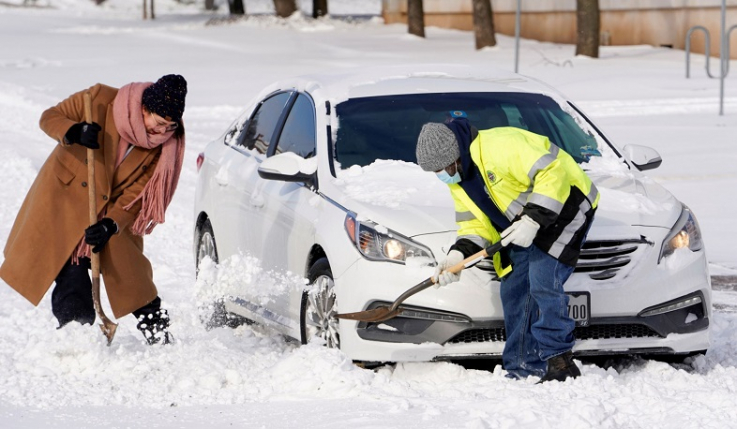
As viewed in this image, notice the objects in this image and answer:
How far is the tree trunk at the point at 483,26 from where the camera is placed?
29.9m

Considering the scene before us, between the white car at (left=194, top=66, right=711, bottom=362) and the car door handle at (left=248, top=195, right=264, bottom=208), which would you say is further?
the car door handle at (left=248, top=195, right=264, bottom=208)

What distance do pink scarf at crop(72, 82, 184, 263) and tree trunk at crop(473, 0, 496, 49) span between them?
2392 cm

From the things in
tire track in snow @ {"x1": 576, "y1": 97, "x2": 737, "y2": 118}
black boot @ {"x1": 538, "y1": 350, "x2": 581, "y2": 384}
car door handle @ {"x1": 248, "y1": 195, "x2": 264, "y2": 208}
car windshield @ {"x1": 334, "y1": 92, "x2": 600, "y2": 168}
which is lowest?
tire track in snow @ {"x1": 576, "y1": 97, "x2": 737, "y2": 118}

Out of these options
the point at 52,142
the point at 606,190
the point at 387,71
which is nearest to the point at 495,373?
the point at 606,190

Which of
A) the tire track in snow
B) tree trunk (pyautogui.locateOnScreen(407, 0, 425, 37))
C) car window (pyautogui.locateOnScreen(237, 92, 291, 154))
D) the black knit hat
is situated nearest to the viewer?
the black knit hat

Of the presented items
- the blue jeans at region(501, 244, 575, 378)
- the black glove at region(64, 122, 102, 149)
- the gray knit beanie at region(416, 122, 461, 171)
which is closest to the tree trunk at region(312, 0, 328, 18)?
the black glove at region(64, 122, 102, 149)

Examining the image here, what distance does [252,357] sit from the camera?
21.0 feet

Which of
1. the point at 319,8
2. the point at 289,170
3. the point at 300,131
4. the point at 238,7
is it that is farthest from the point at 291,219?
the point at 238,7

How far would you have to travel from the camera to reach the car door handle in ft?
22.8

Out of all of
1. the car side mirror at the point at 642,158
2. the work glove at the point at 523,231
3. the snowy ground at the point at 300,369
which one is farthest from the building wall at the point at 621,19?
the work glove at the point at 523,231

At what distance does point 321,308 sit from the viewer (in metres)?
6.12

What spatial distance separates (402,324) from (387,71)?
2.17 metres

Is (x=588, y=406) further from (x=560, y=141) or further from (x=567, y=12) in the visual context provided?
(x=567, y=12)

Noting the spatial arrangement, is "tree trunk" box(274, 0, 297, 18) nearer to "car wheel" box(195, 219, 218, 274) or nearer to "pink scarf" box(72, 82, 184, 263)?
"car wheel" box(195, 219, 218, 274)
